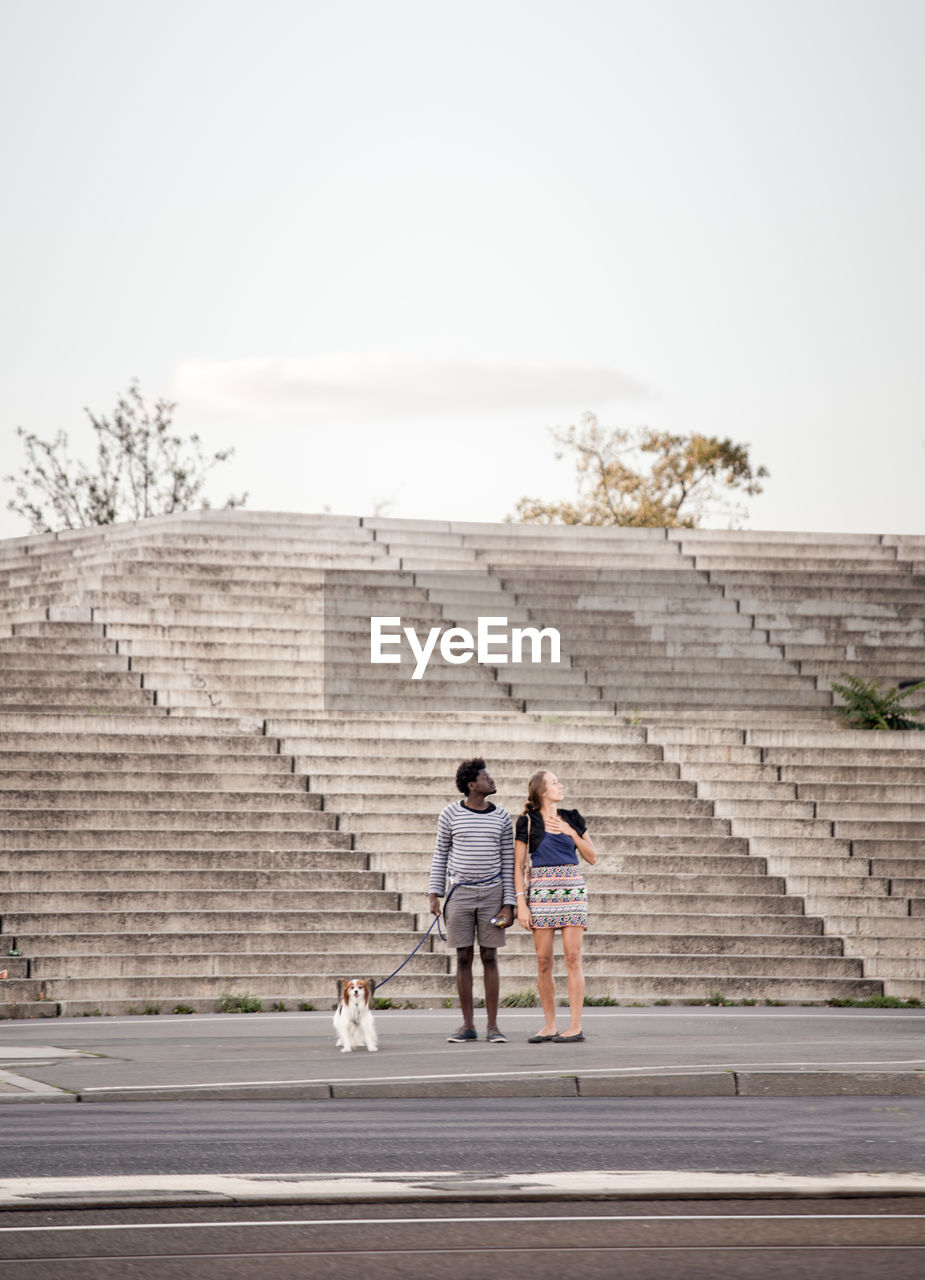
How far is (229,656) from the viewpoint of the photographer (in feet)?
68.4

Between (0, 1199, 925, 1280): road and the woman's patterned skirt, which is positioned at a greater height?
the woman's patterned skirt

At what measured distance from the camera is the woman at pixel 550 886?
11750mm

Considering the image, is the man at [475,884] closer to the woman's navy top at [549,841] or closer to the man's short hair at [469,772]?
the man's short hair at [469,772]

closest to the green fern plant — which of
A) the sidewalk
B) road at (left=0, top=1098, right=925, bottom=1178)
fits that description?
the sidewalk

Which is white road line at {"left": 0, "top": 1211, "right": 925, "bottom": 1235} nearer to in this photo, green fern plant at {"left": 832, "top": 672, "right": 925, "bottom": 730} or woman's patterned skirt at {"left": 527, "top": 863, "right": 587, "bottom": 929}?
woman's patterned skirt at {"left": 527, "top": 863, "right": 587, "bottom": 929}

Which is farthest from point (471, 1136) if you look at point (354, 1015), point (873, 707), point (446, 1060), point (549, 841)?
point (873, 707)

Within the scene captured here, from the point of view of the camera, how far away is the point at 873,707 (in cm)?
2134

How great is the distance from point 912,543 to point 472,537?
7083 mm

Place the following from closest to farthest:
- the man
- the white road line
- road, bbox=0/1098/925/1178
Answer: the white road line, road, bbox=0/1098/925/1178, the man

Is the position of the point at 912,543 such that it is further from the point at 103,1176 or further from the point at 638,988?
the point at 103,1176

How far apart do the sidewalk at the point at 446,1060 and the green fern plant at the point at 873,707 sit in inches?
314

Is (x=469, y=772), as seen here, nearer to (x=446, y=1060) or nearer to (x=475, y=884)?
Answer: (x=475, y=884)

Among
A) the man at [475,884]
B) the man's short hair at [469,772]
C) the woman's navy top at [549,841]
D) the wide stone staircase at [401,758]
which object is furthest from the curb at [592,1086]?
the wide stone staircase at [401,758]

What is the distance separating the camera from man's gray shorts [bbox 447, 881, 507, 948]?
38.9 feet
